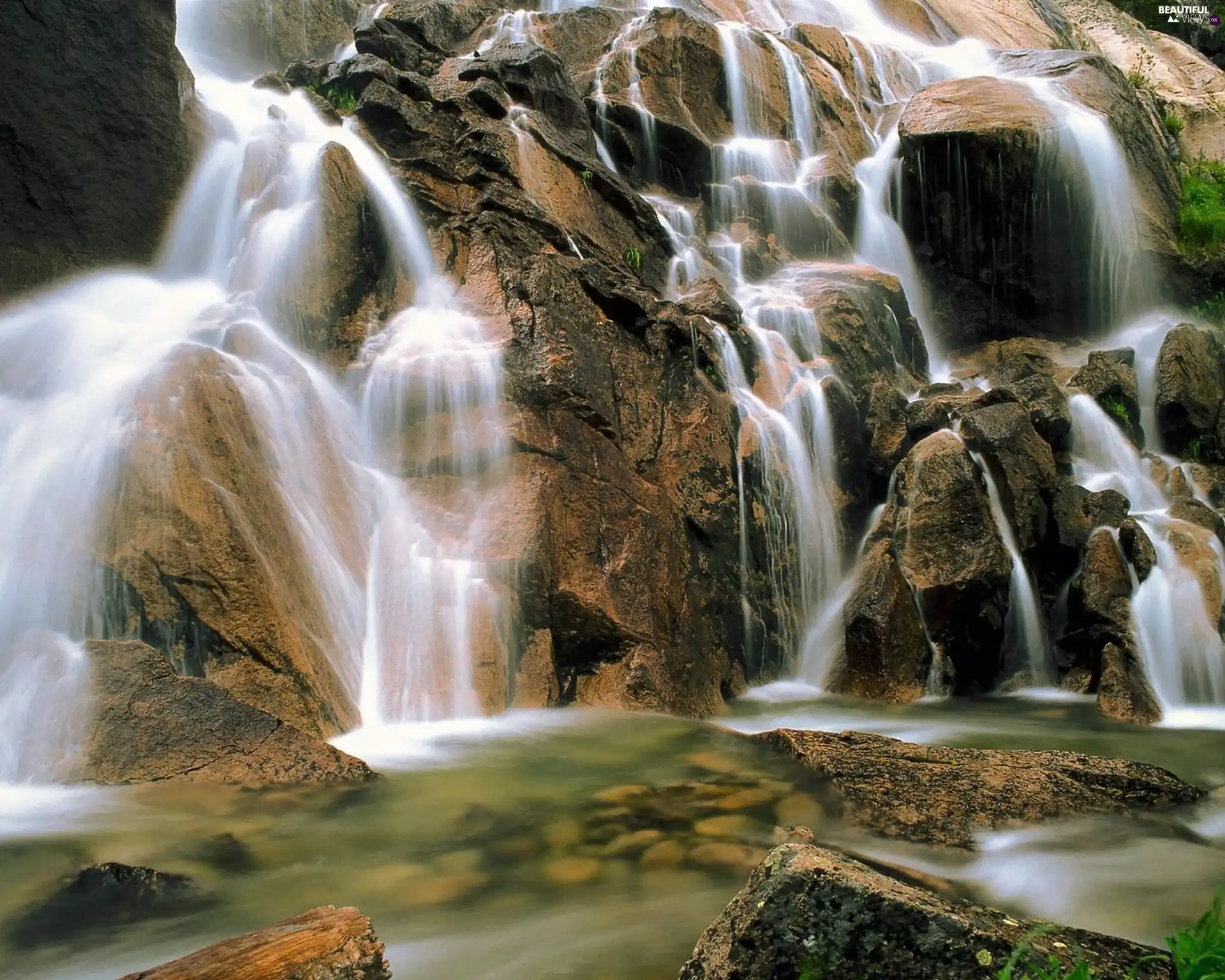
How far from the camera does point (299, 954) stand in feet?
9.75

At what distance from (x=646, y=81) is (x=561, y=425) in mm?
9677

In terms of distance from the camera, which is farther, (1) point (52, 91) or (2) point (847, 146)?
(2) point (847, 146)

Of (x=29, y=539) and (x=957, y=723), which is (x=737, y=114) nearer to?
(x=957, y=723)

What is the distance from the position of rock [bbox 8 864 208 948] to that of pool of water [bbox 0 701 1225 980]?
0.14 feet

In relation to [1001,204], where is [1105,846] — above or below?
below

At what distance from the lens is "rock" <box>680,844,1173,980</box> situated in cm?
259

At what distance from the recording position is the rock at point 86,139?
8453mm

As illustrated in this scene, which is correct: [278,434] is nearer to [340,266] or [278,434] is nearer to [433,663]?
[433,663]

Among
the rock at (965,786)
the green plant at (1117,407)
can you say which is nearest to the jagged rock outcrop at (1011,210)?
the green plant at (1117,407)

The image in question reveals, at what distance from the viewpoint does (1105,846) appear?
4.43 meters

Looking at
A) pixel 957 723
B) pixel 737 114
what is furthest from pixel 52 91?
pixel 737 114

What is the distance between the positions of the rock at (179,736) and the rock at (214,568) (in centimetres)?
38

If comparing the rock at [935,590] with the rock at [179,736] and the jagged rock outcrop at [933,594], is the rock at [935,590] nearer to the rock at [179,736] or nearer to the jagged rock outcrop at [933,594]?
the jagged rock outcrop at [933,594]

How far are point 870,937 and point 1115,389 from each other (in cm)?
1158
